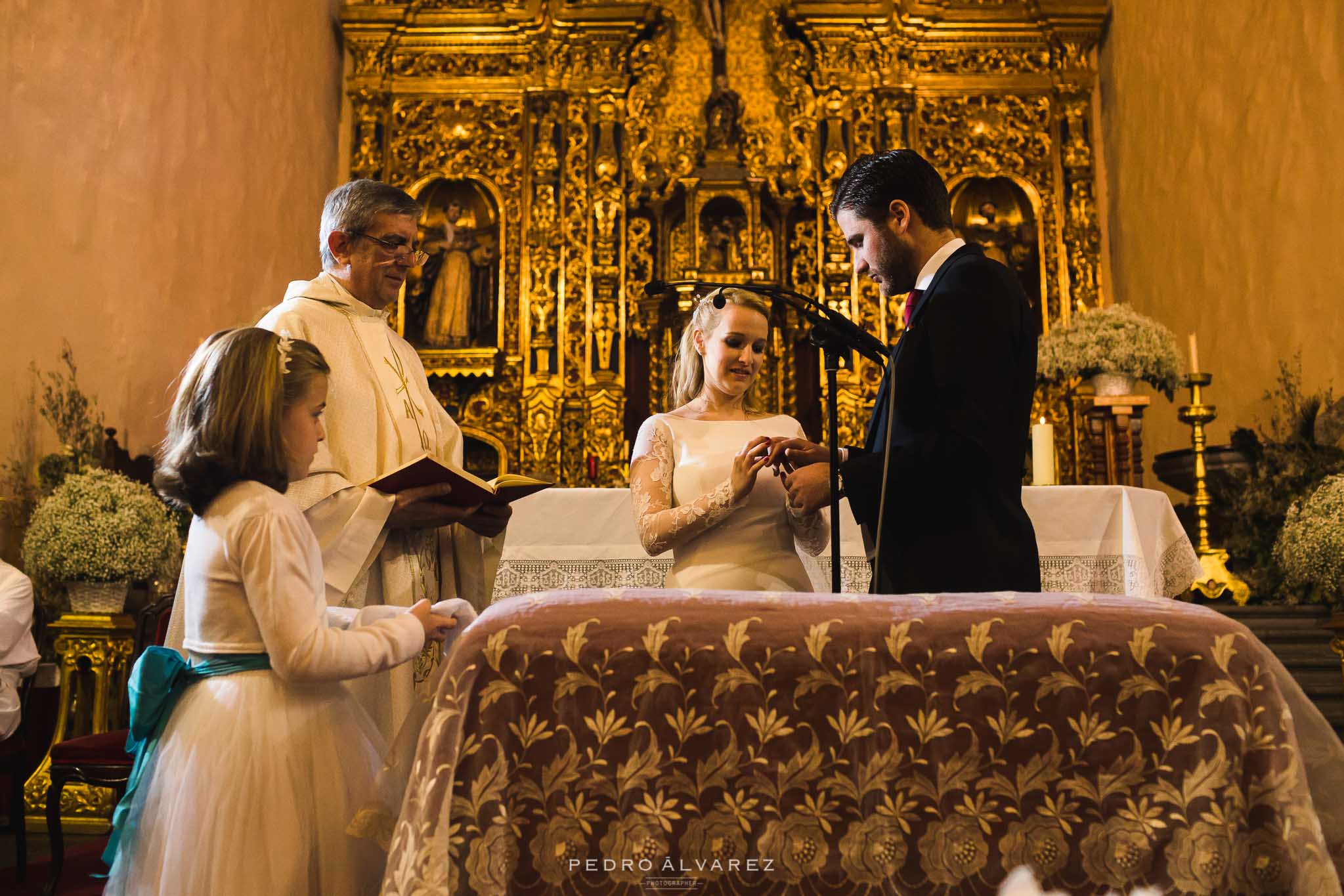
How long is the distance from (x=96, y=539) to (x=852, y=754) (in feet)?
13.8

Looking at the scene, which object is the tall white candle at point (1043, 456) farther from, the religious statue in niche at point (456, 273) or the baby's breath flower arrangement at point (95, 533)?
the religious statue in niche at point (456, 273)

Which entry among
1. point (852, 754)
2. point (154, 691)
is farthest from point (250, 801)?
point (852, 754)

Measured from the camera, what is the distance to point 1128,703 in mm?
1651

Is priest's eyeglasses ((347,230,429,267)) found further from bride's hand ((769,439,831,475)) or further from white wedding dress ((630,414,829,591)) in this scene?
bride's hand ((769,439,831,475))

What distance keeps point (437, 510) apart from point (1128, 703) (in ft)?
5.03

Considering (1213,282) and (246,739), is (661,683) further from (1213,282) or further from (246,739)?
(1213,282)

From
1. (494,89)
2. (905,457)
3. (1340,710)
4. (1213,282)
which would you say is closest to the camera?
(905,457)

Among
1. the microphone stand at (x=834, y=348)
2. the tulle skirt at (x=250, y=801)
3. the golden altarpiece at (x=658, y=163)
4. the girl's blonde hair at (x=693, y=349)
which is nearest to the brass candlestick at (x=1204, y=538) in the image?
the girl's blonde hair at (x=693, y=349)

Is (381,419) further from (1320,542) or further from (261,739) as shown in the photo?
(1320,542)

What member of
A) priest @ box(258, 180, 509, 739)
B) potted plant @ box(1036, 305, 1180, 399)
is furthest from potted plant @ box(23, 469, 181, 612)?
potted plant @ box(1036, 305, 1180, 399)

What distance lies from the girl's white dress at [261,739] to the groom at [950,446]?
3.08ft

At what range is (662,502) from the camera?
3.06 meters

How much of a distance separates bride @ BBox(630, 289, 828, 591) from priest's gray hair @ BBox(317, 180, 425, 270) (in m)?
0.80

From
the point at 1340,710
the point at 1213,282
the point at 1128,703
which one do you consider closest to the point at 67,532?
the point at 1128,703
